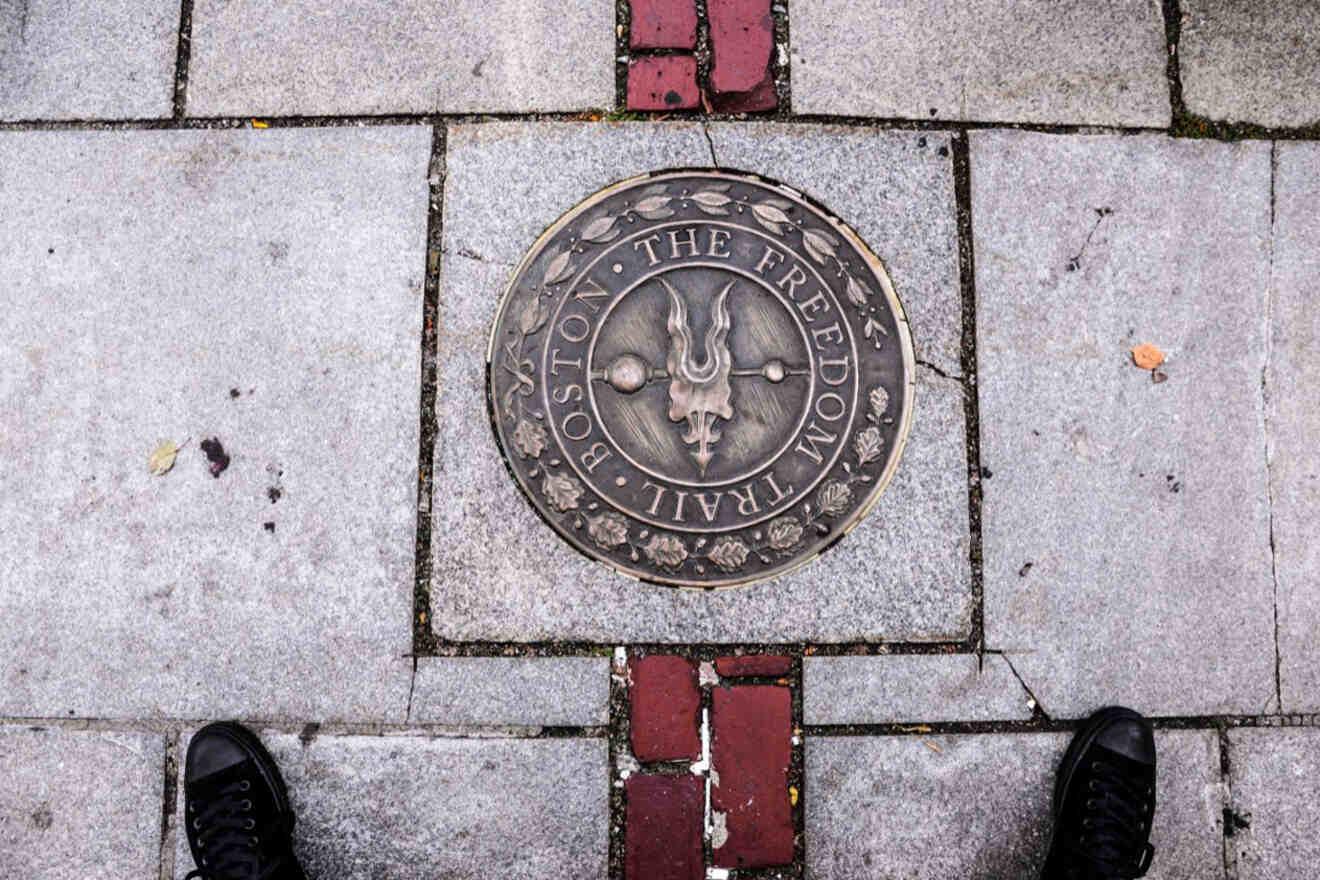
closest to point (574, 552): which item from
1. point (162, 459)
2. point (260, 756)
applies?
point (260, 756)

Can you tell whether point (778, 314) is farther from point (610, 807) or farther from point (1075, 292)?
point (610, 807)

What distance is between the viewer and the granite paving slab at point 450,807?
231 centimetres

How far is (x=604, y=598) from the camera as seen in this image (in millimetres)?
2393

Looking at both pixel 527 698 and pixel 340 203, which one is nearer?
pixel 527 698

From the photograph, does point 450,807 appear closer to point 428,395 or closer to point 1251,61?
point 428,395

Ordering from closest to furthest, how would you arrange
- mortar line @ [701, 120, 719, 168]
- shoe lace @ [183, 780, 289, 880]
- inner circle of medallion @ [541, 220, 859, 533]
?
shoe lace @ [183, 780, 289, 880], inner circle of medallion @ [541, 220, 859, 533], mortar line @ [701, 120, 719, 168]

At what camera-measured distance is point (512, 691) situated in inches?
92.7

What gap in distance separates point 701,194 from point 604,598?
1.25 metres

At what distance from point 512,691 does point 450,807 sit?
0.37 meters

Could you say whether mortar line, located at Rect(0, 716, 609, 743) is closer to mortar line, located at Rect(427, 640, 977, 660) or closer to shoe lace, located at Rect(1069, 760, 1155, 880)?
Result: mortar line, located at Rect(427, 640, 977, 660)

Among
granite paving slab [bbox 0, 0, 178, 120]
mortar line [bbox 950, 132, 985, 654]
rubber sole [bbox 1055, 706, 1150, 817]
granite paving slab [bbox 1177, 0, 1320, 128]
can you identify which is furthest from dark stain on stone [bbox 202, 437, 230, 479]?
granite paving slab [bbox 1177, 0, 1320, 128]

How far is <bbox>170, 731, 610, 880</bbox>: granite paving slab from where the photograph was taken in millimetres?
2314

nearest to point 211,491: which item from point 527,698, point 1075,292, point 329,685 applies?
point 329,685

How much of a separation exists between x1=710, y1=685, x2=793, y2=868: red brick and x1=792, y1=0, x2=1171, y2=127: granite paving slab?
1819mm
